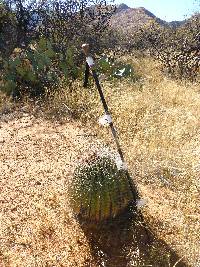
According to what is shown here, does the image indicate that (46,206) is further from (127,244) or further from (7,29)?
(7,29)

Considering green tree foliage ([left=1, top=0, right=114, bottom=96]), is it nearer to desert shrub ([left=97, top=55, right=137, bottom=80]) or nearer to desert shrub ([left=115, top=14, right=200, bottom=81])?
desert shrub ([left=97, top=55, right=137, bottom=80])

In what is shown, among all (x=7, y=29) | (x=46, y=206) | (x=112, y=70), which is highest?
(x=46, y=206)

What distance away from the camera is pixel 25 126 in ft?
19.8

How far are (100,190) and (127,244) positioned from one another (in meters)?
0.46

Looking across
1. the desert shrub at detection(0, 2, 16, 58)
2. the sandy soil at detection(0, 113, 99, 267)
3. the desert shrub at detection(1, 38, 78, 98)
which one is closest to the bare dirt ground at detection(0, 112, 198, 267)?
the sandy soil at detection(0, 113, 99, 267)

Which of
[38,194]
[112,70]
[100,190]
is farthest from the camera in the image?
[112,70]

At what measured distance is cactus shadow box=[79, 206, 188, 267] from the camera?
309 cm

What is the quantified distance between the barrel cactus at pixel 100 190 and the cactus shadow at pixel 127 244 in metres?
0.12

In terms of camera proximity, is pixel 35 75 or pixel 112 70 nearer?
pixel 35 75

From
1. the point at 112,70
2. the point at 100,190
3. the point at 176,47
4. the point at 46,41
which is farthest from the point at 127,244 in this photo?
the point at 176,47

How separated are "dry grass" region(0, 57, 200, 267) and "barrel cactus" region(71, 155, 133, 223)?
0.92ft

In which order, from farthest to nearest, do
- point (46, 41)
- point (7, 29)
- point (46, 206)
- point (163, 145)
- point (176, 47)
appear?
point (176, 47), point (7, 29), point (46, 41), point (163, 145), point (46, 206)

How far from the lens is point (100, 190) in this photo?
3.23 m

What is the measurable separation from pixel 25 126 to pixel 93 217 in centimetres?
300
